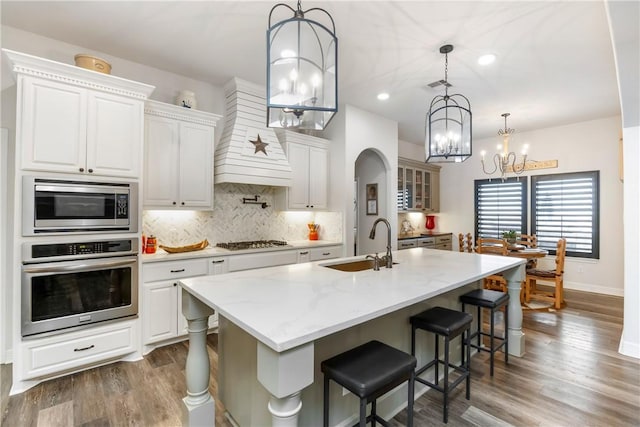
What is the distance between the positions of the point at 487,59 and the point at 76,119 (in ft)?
12.7

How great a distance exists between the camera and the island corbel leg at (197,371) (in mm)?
1833

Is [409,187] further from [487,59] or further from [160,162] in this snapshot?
[160,162]

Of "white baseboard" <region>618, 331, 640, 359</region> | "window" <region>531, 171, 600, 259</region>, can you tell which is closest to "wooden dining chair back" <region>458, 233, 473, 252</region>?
"window" <region>531, 171, 600, 259</region>

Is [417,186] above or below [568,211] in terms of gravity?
above

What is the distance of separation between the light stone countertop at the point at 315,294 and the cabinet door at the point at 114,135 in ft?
4.84

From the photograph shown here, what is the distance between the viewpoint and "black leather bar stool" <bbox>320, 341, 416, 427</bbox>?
141cm

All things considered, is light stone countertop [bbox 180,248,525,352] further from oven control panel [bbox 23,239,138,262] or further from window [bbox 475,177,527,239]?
window [bbox 475,177,527,239]

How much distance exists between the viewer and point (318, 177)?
4.66 meters

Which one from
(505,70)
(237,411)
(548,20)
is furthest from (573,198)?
(237,411)

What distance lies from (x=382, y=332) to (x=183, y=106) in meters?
3.14

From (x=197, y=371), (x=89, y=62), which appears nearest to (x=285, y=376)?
(x=197, y=371)

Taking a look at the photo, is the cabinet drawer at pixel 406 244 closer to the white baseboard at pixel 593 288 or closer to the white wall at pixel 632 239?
the white baseboard at pixel 593 288

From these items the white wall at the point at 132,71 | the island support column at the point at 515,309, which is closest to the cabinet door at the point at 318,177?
the white wall at the point at 132,71

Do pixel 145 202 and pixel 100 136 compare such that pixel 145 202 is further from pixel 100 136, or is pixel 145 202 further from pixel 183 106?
pixel 183 106
